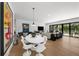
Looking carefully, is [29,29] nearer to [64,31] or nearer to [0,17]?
[64,31]

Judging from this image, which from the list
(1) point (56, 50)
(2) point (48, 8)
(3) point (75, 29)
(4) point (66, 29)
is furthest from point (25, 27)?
(1) point (56, 50)

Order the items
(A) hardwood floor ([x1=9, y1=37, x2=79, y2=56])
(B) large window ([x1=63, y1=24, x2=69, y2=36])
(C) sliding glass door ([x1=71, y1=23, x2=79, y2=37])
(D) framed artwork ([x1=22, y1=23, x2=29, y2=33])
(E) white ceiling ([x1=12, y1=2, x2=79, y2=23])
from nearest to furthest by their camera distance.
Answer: (A) hardwood floor ([x1=9, y1=37, x2=79, y2=56])
(E) white ceiling ([x1=12, y1=2, x2=79, y2=23])
(C) sliding glass door ([x1=71, y1=23, x2=79, y2=37])
(B) large window ([x1=63, y1=24, x2=69, y2=36])
(D) framed artwork ([x1=22, y1=23, x2=29, y2=33])

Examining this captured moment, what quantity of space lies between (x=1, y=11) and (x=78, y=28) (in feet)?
35.1

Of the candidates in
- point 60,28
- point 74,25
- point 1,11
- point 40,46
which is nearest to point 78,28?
point 74,25

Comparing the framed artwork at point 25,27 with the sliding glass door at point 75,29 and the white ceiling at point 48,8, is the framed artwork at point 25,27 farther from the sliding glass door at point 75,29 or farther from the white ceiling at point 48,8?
the sliding glass door at point 75,29

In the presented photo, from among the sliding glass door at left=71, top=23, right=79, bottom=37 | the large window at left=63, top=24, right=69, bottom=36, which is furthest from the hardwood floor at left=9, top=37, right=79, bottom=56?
the large window at left=63, top=24, right=69, bottom=36

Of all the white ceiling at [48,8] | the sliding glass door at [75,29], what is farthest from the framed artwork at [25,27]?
the sliding glass door at [75,29]

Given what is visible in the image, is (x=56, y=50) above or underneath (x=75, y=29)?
underneath

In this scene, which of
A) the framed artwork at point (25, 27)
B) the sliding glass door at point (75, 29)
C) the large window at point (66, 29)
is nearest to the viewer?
the sliding glass door at point (75, 29)

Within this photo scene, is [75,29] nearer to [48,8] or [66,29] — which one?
[66,29]

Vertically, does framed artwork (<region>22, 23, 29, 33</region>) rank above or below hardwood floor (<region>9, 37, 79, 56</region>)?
above

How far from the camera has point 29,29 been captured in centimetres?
1362

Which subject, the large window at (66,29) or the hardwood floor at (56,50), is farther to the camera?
the large window at (66,29)

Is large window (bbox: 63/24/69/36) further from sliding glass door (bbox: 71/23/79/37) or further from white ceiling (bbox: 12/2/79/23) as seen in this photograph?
white ceiling (bbox: 12/2/79/23)
